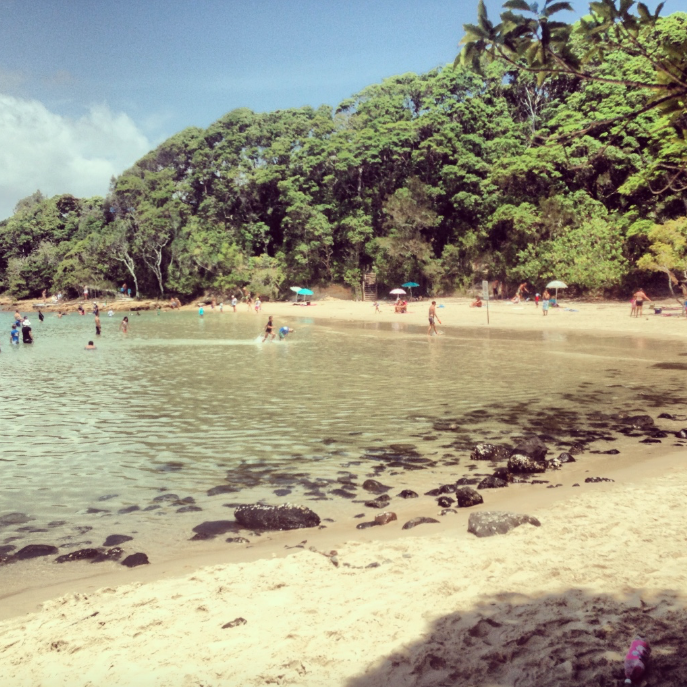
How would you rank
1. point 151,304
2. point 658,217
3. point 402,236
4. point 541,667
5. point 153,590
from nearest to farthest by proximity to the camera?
point 541,667
point 153,590
point 658,217
point 402,236
point 151,304

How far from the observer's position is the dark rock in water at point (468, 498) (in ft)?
24.8

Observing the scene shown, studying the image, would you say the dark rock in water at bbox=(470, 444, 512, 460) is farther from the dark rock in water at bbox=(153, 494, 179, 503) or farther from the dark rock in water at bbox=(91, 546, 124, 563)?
the dark rock in water at bbox=(91, 546, 124, 563)

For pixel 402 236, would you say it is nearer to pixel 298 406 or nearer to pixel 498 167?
pixel 498 167

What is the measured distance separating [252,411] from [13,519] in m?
6.87

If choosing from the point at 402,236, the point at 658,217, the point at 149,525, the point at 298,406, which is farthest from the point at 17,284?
the point at 149,525

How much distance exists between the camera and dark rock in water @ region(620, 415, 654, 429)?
1166cm

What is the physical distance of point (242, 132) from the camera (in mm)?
79188

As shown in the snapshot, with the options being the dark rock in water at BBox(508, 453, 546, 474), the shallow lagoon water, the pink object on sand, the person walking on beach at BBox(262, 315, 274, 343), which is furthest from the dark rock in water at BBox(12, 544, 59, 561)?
the person walking on beach at BBox(262, 315, 274, 343)

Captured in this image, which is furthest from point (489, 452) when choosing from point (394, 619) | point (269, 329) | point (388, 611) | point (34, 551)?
point (269, 329)

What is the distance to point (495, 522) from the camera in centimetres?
639

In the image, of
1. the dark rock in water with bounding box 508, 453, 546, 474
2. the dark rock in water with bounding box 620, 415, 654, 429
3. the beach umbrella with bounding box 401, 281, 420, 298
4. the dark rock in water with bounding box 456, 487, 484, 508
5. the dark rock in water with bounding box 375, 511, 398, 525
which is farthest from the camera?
the beach umbrella with bounding box 401, 281, 420, 298

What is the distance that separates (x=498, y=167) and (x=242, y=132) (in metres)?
38.4

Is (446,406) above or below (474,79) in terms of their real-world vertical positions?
below

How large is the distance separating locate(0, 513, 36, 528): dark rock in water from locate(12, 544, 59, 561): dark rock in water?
939mm
